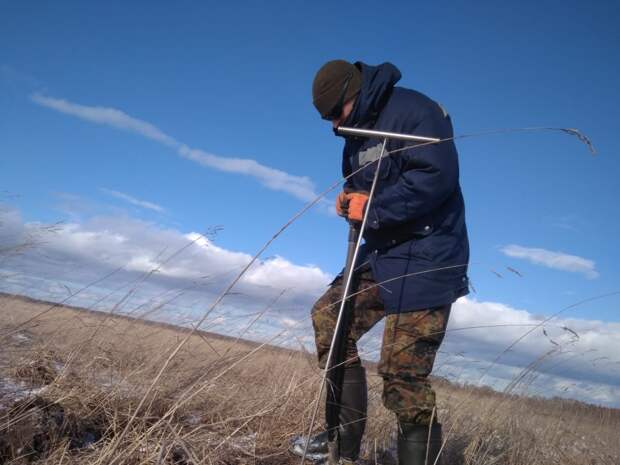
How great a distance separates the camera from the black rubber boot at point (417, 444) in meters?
2.14

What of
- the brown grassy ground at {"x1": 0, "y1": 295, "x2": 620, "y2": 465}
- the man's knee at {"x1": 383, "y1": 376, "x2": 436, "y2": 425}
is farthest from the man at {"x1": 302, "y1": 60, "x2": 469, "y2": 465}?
the brown grassy ground at {"x1": 0, "y1": 295, "x2": 620, "y2": 465}

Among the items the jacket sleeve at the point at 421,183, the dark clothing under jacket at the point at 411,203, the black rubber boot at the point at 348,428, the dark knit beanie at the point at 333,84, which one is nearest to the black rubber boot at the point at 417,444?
the black rubber boot at the point at 348,428

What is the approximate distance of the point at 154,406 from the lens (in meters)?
2.46

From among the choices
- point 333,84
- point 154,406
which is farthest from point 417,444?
point 333,84

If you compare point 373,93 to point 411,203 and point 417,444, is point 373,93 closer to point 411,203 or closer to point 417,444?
point 411,203

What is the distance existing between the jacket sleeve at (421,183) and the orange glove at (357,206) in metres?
0.05

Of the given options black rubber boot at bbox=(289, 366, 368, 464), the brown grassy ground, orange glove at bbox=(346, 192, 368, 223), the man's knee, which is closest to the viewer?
the brown grassy ground

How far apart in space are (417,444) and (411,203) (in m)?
1.09

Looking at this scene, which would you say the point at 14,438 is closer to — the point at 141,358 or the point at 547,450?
the point at 141,358

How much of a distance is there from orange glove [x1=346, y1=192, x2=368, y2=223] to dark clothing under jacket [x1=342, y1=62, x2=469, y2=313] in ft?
0.15

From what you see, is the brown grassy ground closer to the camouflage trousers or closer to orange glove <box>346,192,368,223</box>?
the camouflage trousers

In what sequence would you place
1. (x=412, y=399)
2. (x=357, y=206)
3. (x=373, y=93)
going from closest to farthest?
(x=412, y=399), (x=357, y=206), (x=373, y=93)

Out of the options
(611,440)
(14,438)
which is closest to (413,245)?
(14,438)

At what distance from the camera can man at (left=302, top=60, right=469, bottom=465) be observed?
2.15m
